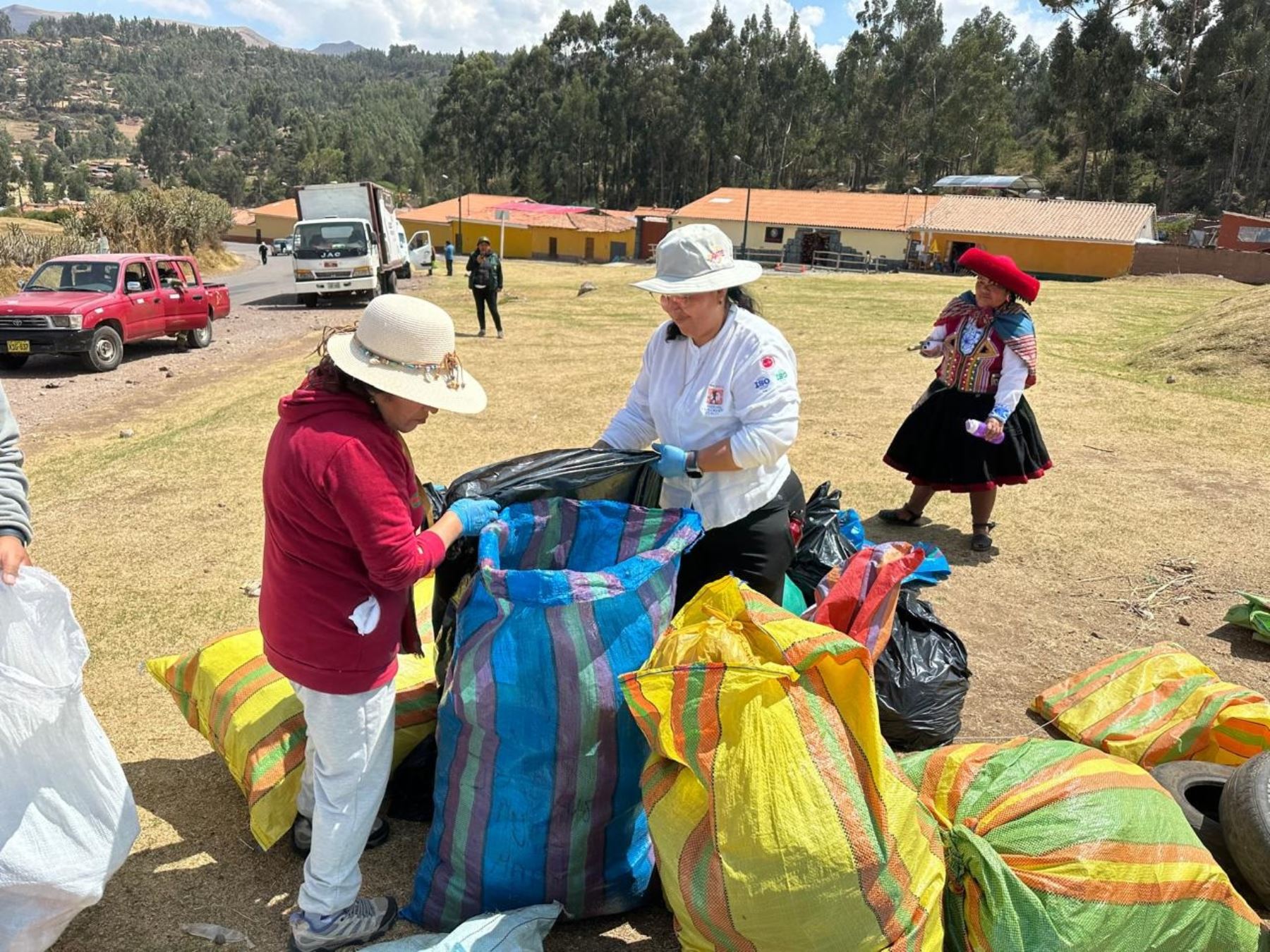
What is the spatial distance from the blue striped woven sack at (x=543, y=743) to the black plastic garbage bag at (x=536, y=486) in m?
0.09

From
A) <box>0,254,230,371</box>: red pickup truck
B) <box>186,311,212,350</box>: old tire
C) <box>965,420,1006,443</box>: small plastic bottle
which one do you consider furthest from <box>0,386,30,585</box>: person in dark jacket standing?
<box>186,311,212,350</box>: old tire

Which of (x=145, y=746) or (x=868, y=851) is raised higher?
(x=868, y=851)

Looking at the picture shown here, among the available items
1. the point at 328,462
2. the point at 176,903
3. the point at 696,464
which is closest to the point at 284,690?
the point at 176,903

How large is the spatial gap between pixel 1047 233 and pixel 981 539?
39.8m

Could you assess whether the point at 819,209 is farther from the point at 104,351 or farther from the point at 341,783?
the point at 341,783

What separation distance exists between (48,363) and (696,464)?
40.0 feet

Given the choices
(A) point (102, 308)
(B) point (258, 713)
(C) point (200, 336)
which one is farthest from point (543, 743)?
(C) point (200, 336)

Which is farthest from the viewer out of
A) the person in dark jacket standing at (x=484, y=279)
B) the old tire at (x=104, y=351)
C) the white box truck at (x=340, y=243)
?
the white box truck at (x=340, y=243)

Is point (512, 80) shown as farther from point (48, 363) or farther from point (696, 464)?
point (696, 464)

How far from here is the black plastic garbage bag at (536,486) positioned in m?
2.25

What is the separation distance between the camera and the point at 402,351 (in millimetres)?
1867

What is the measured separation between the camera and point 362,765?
6.61 feet

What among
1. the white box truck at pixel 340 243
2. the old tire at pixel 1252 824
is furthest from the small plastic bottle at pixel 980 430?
the white box truck at pixel 340 243

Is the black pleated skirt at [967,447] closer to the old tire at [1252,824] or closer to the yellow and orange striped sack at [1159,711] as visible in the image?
the yellow and orange striped sack at [1159,711]
